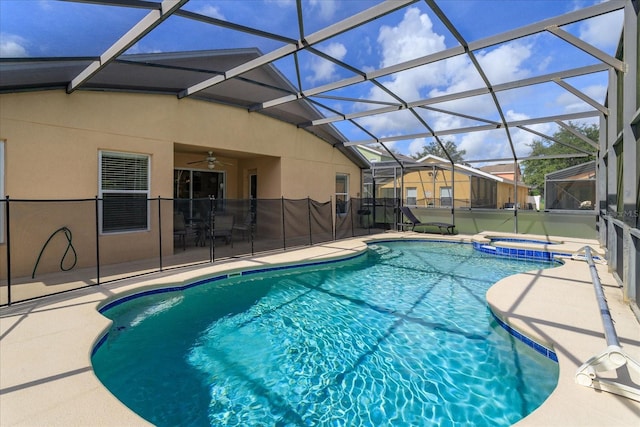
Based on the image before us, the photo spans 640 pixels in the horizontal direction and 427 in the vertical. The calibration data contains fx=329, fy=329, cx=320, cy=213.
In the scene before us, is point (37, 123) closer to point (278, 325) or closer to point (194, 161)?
point (194, 161)

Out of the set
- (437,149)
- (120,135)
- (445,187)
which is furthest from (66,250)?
(437,149)

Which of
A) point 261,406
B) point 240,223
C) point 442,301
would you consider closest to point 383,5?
point 442,301

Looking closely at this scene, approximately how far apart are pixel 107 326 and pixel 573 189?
13998 millimetres

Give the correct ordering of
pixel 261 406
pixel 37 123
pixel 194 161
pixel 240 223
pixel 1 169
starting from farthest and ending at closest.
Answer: pixel 194 161, pixel 240 223, pixel 37 123, pixel 1 169, pixel 261 406

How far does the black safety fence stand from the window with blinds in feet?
0.07

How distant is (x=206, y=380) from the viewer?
3.16 m

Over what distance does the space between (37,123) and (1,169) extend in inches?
37.2

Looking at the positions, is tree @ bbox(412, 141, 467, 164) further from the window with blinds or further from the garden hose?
the garden hose

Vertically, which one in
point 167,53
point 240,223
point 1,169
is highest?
point 167,53

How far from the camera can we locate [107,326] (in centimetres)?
364

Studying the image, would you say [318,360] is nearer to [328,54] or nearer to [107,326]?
[107,326]

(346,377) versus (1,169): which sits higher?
(1,169)

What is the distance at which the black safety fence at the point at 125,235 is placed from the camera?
504cm

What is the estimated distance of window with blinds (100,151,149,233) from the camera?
6.64 metres
